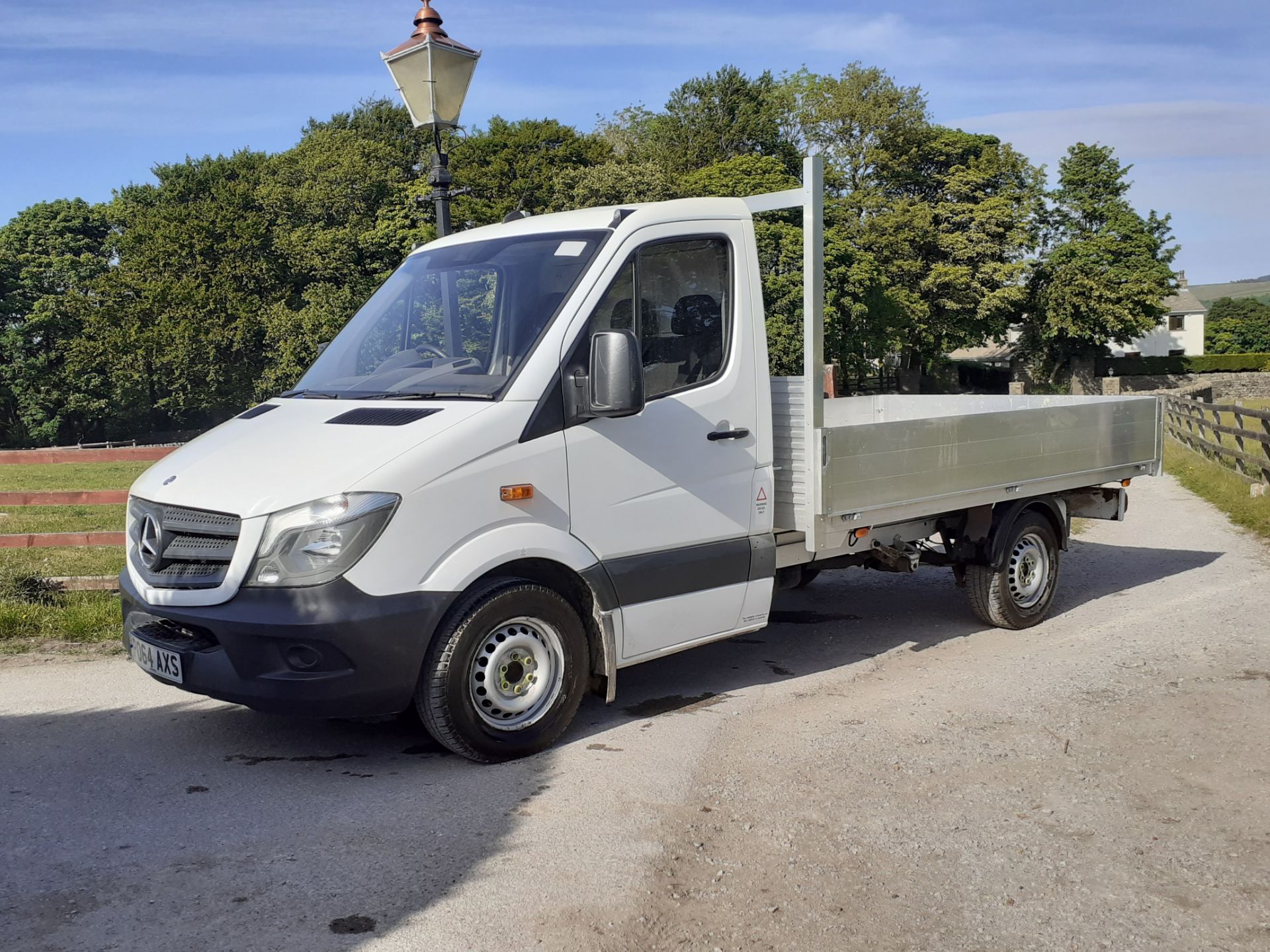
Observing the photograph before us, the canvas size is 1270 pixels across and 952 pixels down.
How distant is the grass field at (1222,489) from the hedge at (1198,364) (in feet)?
171

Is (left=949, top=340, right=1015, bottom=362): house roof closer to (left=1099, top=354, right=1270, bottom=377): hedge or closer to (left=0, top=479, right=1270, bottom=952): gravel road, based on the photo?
(left=1099, top=354, right=1270, bottom=377): hedge

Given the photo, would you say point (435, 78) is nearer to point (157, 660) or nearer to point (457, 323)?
point (457, 323)

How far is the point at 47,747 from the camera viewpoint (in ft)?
19.2

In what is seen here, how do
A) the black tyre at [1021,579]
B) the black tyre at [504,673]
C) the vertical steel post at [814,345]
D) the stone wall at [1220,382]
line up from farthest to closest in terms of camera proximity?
the stone wall at [1220,382]
the black tyre at [1021,579]
the vertical steel post at [814,345]
the black tyre at [504,673]

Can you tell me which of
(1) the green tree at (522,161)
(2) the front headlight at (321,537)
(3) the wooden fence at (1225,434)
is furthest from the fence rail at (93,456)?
(1) the green tree at (522,161)

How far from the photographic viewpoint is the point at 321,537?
16.3ft

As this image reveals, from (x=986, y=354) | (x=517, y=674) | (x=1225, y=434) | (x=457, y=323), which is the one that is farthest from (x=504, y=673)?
(x=986, y=354)

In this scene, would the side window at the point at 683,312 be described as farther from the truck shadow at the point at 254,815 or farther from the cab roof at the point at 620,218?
the truck shadow at the point at 254,815

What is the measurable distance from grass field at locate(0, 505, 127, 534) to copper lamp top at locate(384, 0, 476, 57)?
26.6ft

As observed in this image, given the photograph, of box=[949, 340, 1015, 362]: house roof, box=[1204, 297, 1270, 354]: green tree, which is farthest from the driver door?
box=[1204, 297, 1270, 354]: green tree

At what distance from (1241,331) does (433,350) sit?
121249mm

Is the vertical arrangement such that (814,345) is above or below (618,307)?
below

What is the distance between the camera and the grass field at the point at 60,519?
1578 cm

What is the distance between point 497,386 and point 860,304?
45.1 meters
